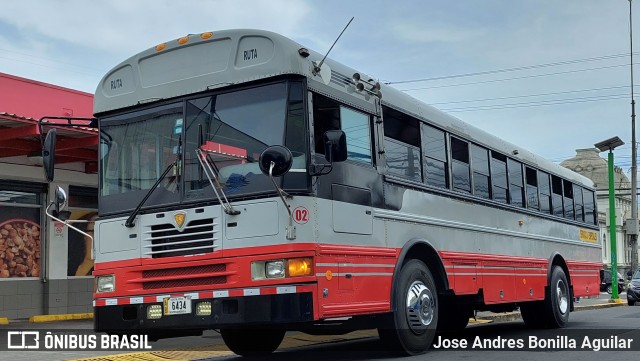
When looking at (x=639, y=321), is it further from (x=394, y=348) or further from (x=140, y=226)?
(x=140, y=226)

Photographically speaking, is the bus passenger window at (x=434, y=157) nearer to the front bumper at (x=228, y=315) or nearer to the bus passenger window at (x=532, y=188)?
the front bumper at (x=228, y=315)

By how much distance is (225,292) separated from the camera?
752 cm

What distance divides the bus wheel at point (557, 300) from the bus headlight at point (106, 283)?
8.41m

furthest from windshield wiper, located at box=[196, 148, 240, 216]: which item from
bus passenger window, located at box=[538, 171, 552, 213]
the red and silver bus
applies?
bus passenger window, located at box=[538, 171, 552, 213]

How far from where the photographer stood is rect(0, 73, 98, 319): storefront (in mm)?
16109

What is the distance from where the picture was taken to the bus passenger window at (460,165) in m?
10.9

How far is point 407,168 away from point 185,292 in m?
3.22

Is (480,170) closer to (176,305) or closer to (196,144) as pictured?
(196,144)

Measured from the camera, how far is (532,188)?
14.0 metres

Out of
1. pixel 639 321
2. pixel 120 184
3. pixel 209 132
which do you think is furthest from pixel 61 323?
pixel 639 321

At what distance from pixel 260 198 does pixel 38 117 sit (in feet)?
33.5

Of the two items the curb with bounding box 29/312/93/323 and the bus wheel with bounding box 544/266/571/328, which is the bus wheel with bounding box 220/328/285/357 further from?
the curb with bounding box 29/312/93/323

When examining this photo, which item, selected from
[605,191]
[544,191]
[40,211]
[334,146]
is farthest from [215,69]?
[605,191]

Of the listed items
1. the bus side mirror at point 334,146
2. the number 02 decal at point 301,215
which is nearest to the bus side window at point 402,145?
the bus side mirror at point 334,146
